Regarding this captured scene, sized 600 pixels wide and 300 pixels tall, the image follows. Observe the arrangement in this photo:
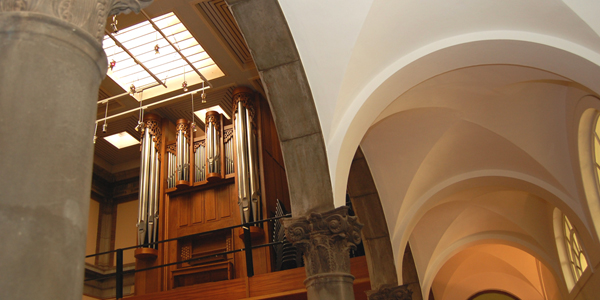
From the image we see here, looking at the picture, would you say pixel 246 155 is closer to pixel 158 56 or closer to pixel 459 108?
pixel 158 56

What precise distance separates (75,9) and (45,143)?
0.49m

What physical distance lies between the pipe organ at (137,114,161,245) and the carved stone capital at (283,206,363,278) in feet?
14.8

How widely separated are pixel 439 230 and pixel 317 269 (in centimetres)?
657

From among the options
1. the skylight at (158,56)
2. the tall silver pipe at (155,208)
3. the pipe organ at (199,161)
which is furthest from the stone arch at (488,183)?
the skylight at (158,56)

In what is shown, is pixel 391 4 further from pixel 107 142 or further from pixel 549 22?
pixel 107 142

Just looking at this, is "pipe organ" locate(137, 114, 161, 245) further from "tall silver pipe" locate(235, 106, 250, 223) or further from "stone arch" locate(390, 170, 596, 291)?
"stone arch" locate(390, 170, 596, 291)

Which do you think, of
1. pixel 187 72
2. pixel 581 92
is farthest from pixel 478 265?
pixel 187 72

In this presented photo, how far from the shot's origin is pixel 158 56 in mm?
8148

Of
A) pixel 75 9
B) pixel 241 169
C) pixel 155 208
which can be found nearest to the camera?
pixel 75 9

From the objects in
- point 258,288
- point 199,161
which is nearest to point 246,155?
point 199,161

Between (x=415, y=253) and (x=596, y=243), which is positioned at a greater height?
(x=415, y=253)

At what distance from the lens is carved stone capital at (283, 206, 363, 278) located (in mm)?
4332

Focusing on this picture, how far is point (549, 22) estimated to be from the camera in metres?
4.70

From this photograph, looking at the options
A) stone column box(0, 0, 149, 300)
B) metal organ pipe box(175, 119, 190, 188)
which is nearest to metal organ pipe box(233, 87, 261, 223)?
metal organ pipe box(175, 119, 190, 188)
